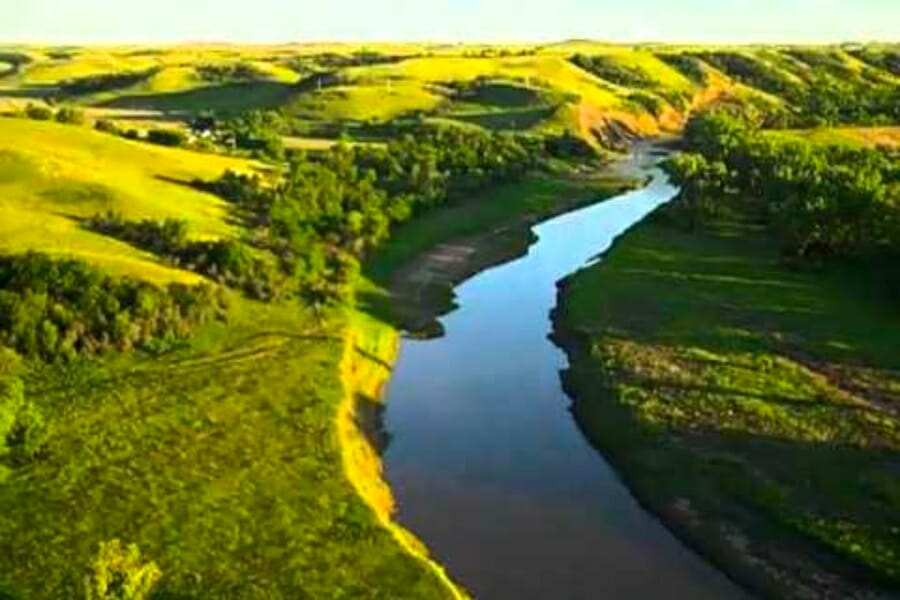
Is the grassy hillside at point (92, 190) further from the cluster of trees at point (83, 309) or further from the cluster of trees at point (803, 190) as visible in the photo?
the cluster of trees at point (803, 190)

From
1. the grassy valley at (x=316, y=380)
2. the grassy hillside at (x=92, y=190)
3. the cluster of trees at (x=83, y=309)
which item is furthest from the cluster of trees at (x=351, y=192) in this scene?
the cluster of trees at (x=83, y=309)

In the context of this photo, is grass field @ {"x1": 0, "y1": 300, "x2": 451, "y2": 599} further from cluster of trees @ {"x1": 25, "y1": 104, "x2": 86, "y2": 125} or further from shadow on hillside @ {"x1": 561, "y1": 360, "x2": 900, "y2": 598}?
cluster of trees @ {"x1": 25, "y1": 104, "x2": 86, "y2": 125}

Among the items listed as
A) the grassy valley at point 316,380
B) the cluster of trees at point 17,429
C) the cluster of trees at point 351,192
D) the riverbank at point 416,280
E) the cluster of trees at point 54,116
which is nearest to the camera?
the grassy valley at point 316,380

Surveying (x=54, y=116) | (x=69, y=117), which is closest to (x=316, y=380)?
(x=69, y=117)

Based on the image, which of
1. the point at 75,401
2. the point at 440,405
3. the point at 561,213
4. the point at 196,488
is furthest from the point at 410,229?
the point at 196,488

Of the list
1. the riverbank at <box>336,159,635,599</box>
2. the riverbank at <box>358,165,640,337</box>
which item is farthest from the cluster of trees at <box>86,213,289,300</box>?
the riverbank at <box>358,165,640,337</box>

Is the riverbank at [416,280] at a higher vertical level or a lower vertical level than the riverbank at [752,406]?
lower

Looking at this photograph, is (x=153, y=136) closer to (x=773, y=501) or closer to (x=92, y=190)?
(x=92, y=190)
